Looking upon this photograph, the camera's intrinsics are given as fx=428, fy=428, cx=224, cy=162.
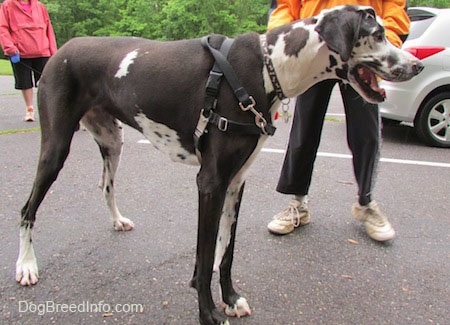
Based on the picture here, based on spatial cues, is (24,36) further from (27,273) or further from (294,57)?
(294,57)

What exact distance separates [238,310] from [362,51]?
149 centimetres

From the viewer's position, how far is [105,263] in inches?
111

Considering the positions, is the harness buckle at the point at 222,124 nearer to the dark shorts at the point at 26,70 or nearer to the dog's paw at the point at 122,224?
the dog's paw at the point at 122,224

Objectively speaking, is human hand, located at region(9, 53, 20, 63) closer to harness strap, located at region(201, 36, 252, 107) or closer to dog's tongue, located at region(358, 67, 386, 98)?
harness strap, located at region(201, 36, 252, 107)

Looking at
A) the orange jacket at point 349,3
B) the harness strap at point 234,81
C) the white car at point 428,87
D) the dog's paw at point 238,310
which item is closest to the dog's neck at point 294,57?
the harness strap at point 234,81

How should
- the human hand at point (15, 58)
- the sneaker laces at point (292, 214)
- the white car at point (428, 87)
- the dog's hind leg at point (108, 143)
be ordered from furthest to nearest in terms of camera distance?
1. the human hand at point (15, 58)
2. the white car at point (428, 87)
3. the sneaker laces at point (292, 214)
4. the dog's hind leg at point (108, 143)

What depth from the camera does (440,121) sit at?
5668 millimetres

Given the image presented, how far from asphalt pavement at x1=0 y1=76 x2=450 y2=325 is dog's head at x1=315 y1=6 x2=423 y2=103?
1222 millimetres

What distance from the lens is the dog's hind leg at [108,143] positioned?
283cm

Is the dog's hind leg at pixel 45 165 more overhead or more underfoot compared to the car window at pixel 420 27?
more underfoot

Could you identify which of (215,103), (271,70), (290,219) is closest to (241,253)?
(290,219)

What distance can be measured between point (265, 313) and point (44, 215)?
79.7 inches

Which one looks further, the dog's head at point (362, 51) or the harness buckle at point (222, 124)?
the harness buckle at point (222, 124)

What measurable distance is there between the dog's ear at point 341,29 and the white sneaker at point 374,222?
1.70m
